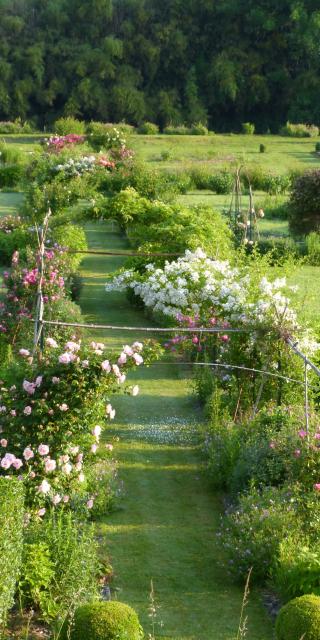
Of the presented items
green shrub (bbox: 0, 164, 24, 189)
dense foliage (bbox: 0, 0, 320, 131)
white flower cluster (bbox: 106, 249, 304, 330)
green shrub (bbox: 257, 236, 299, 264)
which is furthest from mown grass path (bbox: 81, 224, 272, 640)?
dense foliage (bbox: 0, 0, 320, 131)

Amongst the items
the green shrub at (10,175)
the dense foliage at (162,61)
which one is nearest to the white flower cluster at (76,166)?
the green shrub at (10,175)

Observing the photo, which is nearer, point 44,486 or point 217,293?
point 44,486

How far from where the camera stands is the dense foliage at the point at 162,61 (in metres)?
60.4

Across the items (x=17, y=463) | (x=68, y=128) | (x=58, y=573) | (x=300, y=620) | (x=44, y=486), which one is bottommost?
(x=58, y=573)

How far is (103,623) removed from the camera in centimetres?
592

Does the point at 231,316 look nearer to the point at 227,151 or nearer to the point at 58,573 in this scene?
the point at 58,573

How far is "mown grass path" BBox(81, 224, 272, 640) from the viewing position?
720 cm

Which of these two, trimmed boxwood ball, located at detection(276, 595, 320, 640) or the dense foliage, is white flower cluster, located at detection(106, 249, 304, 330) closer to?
trimmed boxwood ball, located at detection(276, 595, 320, 640)

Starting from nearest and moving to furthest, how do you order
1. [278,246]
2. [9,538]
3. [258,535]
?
[9,538], [258,535], [278,246]

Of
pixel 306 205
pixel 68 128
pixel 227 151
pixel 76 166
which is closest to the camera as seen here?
pixel 306 205

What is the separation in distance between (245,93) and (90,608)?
58.8 meters

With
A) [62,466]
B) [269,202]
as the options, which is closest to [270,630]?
[62,466]

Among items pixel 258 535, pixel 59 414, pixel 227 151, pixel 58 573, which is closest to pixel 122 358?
pixel 59 414

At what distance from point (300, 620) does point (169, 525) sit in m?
2.88
